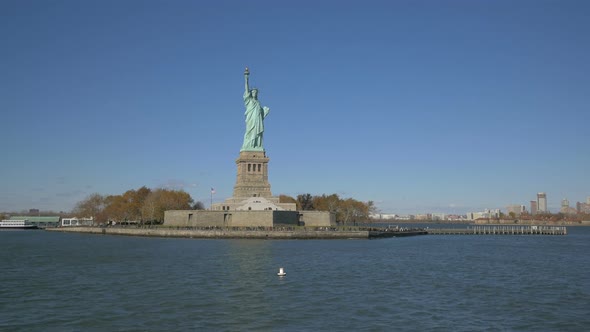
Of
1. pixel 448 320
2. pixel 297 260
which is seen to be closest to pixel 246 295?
pixel 448 320

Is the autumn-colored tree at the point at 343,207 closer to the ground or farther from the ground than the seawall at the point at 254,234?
farther from the ground

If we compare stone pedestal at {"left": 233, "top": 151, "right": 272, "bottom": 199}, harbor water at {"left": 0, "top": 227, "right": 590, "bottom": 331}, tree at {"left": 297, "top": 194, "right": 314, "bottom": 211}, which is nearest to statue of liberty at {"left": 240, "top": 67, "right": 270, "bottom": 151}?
stone pedestal at {"left": 233, "top": 151, "right": 272, "bottom": 199}

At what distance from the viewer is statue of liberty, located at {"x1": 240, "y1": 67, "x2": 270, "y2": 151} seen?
292ft

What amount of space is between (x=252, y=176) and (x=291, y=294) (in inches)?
2318

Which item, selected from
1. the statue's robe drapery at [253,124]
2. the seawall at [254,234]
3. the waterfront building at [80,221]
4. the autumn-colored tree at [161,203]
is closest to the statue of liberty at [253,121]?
the statue's robe drapery at [253,124]

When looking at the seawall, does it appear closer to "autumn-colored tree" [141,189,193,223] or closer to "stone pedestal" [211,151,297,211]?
"stone pedestal" [211,151,297,211]

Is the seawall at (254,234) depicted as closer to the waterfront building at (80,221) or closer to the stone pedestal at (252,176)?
the stone pedestal at (252,176)

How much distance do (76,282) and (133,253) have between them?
64.6ft

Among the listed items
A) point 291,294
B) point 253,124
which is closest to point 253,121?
point 253,124

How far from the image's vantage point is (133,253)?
51.8 m

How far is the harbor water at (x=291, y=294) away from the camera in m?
21.8

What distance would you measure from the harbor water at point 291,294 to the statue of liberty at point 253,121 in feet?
142

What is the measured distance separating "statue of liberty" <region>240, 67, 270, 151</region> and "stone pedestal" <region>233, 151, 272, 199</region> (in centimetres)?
166

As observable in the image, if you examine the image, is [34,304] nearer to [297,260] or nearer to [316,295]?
[316,295]
